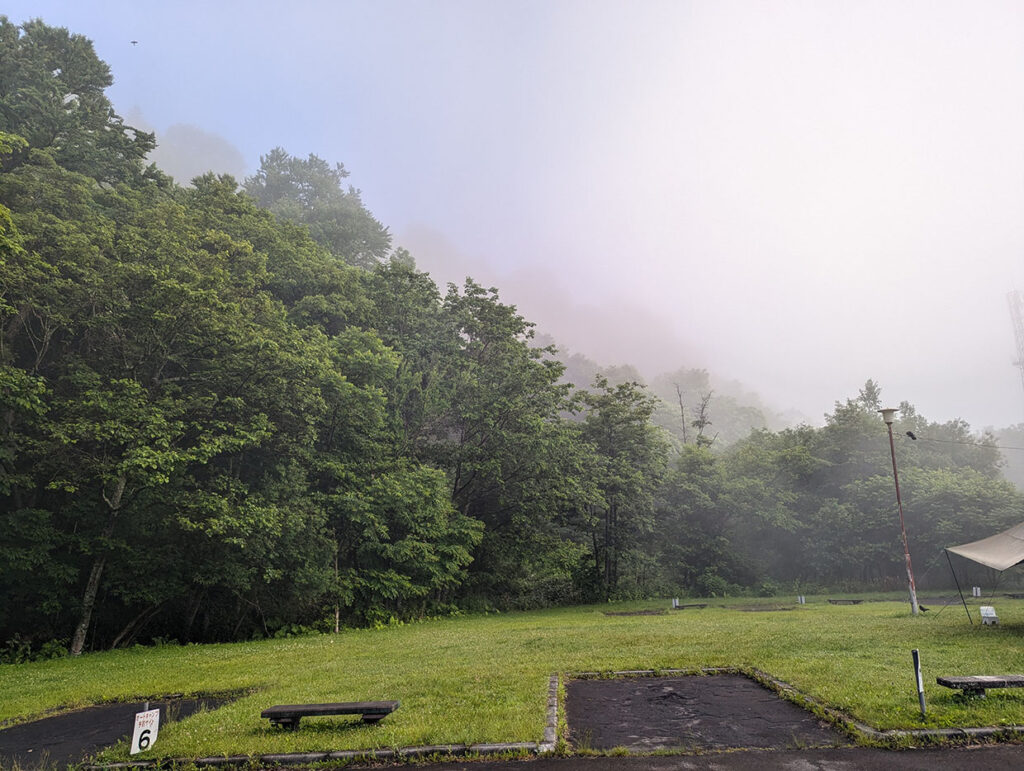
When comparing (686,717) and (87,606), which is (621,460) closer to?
(87,606)

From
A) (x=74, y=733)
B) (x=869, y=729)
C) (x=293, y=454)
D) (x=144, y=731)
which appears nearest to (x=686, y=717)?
(x=869, y=729)

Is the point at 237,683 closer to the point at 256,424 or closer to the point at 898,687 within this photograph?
the point at 256,424

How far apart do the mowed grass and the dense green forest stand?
3373 mm

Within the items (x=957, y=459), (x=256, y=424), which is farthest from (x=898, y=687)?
(x=957, y=459)

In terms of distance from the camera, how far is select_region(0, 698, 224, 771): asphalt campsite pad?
6.73 metres

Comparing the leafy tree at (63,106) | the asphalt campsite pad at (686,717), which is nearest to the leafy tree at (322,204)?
the leafy tree at (63,106)

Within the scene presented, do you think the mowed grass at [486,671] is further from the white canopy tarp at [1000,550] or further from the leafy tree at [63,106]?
the leafy tree at [63,106]

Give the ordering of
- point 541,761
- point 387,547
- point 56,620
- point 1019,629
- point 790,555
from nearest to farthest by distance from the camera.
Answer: point 541,761, point 1019,629, point 56,620, point 387,547, point 790,555

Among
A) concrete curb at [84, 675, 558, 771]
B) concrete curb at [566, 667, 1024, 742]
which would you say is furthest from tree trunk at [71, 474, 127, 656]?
concrete curb at [566, 667, 1024, 742]

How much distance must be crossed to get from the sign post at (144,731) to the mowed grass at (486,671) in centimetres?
13

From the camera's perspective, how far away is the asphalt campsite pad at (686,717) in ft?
20.4

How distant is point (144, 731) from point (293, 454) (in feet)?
50.3

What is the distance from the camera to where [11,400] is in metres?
14.6

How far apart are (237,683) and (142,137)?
24789mm
